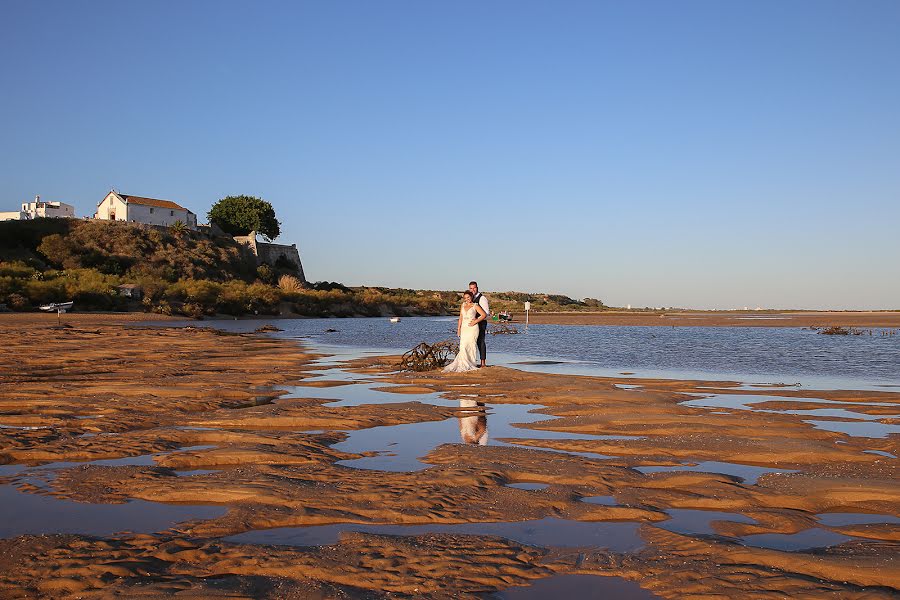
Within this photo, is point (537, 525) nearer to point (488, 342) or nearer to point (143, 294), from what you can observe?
point (488, 342)

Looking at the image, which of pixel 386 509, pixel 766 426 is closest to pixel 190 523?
pixel 386 509

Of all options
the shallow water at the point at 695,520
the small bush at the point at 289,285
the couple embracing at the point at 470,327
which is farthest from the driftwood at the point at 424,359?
the small bush at the point at 289,285

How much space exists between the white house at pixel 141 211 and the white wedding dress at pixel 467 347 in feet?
233

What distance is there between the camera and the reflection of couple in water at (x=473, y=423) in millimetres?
8889

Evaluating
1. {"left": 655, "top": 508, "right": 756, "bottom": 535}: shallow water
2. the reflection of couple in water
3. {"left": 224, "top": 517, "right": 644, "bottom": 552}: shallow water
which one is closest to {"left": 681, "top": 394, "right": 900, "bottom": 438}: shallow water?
the reflection of couple in water

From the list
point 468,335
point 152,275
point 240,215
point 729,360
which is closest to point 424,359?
point 468,335

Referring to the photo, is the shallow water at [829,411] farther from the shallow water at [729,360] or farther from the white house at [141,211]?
the white house at [141,211]

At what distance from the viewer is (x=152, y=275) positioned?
64.6 meters

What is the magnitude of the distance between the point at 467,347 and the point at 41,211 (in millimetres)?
81188

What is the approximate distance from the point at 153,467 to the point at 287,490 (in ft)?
5.99

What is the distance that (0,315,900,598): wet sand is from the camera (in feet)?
14.1

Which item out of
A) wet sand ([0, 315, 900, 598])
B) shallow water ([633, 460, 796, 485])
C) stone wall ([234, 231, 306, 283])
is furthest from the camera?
stone wall ([234, 231, 306, 283])

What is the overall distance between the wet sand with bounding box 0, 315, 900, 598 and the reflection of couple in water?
105 mm

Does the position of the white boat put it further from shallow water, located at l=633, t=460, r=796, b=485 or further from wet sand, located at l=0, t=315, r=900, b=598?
shallow water, located at l=633, t=460, r=796, b=485
